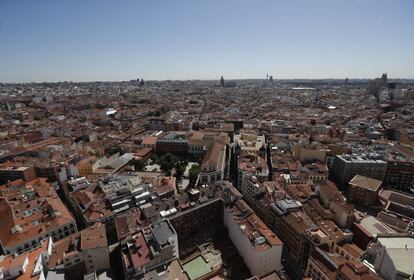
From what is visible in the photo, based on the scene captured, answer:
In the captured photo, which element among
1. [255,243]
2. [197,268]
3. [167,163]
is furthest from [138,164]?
[255,243]

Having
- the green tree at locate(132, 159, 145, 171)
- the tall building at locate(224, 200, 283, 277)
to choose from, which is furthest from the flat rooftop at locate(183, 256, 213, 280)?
the green tree at locate(132, 159, 145, 171)

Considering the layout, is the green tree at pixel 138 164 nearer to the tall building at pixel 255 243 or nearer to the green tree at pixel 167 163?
the green tree at pixel 167 163

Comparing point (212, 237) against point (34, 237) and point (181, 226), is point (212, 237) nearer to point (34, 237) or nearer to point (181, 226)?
point (181, 226)

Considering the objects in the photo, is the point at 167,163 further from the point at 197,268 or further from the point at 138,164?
the point at 197,268

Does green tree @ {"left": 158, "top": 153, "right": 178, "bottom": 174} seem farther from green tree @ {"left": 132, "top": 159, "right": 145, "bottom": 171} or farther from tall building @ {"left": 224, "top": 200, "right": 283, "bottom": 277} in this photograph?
tall building @ {"left": 224, "top": 200, "right": 283, "bottom": 277}

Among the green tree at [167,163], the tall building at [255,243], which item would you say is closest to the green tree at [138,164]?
the green tree at [167,163]

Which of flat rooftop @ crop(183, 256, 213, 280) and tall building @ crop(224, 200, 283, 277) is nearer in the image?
tall building @ crop(224, 200, 283, 277)

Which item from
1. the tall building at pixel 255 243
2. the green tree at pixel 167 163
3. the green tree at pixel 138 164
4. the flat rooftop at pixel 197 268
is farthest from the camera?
the green tree at pixel 167 163

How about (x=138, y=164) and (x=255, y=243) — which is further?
(x=138, y=164)

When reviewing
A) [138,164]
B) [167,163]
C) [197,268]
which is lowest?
[197,268]

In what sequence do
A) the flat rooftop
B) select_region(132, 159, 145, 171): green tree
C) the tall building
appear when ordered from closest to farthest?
the tall building < the flat rooftop < select_region(132, 159, 145, 171): green tree

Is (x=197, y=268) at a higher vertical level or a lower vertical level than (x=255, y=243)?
lower
